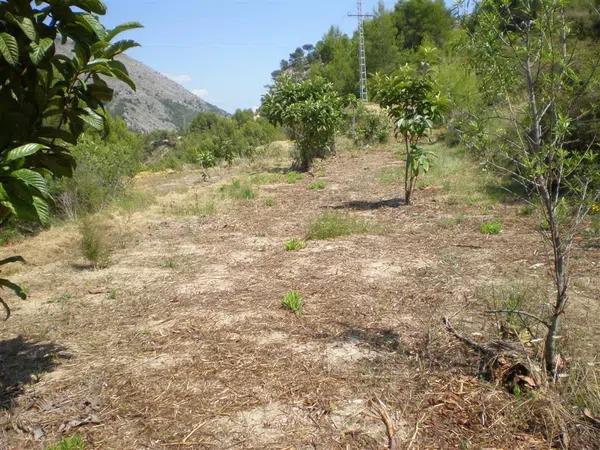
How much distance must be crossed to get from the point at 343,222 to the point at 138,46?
4803 mm

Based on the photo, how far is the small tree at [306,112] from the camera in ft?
48.9

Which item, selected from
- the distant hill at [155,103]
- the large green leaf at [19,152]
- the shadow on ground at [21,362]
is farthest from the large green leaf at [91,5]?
the distant hill at [155,103]

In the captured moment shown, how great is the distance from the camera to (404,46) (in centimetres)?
4156

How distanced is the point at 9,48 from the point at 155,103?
90305 millimetres

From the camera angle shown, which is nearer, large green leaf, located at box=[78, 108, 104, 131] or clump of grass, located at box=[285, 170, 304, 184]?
large green leaf, located at box=[78, 108, 104, 131]

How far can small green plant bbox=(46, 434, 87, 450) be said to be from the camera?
Answer: 2.66 meters

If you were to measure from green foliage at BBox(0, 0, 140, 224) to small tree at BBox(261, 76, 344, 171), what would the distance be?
12.1 metres

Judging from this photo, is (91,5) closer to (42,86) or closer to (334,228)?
(42,86)

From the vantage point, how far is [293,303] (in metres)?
4.42

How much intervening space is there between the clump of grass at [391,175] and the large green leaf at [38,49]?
950cm

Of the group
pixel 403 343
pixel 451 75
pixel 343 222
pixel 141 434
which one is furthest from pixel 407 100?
pixel 451 75

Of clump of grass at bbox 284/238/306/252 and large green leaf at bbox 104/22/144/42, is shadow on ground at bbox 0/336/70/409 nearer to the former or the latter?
large green leaf at bbox 104/22/144/42

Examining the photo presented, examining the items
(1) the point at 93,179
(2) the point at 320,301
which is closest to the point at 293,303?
(2) the point at 320,301

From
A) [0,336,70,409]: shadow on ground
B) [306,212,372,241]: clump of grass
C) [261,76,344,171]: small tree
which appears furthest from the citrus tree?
[261,76,344,171]: small tree
